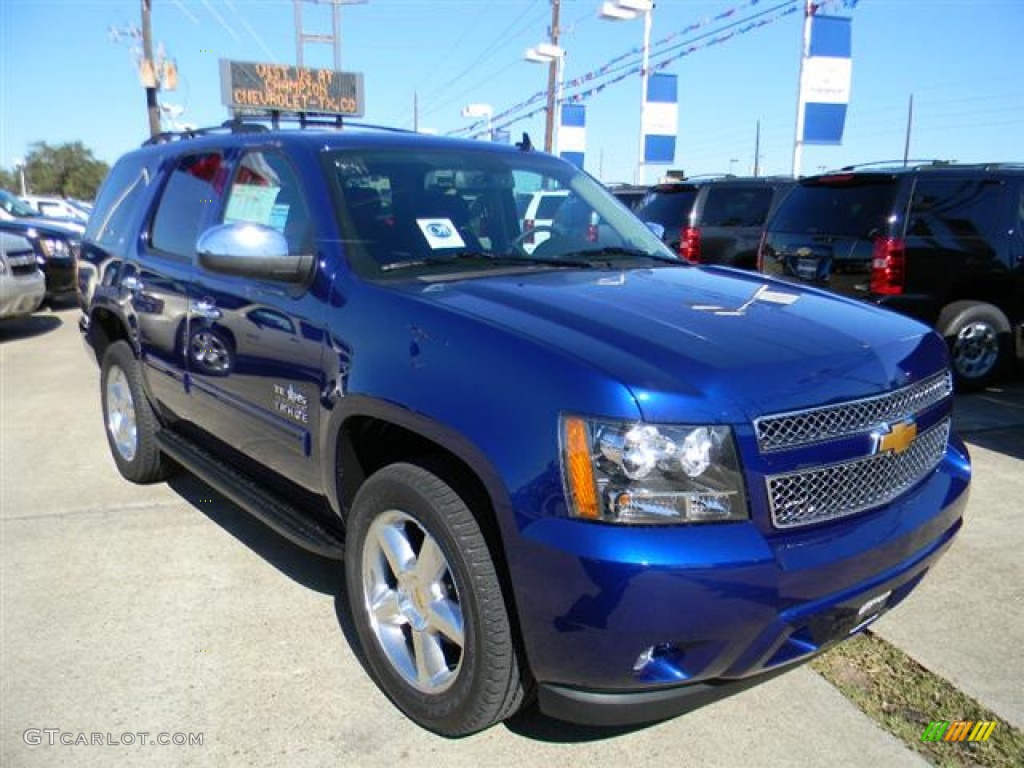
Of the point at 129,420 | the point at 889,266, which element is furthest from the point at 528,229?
the point at 889,266

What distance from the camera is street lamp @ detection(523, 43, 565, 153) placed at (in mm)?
23094

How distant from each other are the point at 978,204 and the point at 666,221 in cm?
445

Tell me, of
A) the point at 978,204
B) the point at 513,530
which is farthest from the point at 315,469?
the point at 978,204

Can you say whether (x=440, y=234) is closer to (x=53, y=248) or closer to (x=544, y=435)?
(x=544, y=435)

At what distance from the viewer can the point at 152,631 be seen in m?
3.18

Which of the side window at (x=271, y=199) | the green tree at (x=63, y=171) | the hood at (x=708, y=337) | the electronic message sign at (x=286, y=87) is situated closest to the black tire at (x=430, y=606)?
the hood at (x=708, y=337)

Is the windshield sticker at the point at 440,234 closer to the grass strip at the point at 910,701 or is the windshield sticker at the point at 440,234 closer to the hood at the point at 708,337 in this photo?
the hood at the point at 708,337

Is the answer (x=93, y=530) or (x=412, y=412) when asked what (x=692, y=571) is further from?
(x=93, y=530)

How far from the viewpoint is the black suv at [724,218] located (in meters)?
9.88

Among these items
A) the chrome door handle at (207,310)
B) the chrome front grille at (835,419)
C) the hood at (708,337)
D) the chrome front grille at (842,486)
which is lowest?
the chrome front grille at (842,486)

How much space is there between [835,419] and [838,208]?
226 inches

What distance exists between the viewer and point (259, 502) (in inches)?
130

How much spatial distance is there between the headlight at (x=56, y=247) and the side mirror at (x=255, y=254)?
418 inches

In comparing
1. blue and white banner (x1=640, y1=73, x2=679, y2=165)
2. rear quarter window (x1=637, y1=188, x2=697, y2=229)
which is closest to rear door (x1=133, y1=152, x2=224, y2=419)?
rear quarter window (x1=637, y1=188, x2=697, y2=229)
